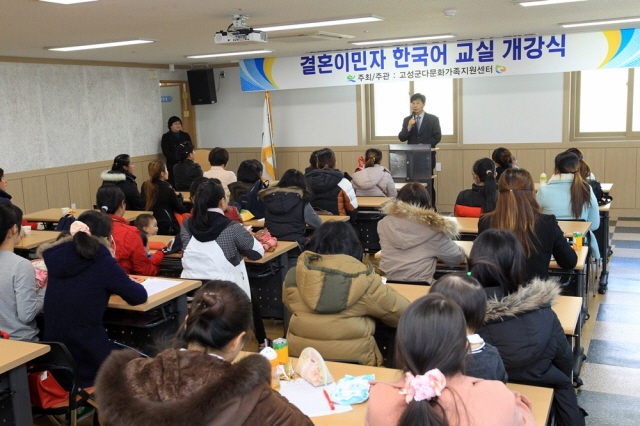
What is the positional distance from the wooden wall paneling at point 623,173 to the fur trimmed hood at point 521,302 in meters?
7.11

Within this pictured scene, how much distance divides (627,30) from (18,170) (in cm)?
804

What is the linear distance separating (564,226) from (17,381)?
3888 millimetres

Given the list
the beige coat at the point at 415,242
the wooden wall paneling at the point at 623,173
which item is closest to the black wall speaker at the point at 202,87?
the wooden wall paneling at the point at 623,173

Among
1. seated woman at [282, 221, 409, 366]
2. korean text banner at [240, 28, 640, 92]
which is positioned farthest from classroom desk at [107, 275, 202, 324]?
korean text banner at [240, 28, 640, 92]

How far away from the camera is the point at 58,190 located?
9031 mm

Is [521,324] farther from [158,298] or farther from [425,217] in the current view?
[158,298]

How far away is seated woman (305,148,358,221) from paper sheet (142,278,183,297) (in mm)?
2591

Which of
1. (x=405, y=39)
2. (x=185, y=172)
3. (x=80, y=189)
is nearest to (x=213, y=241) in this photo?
(x=185, y=172)

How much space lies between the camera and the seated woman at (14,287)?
328cm

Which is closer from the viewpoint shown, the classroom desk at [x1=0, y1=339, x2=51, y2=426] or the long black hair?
the long black hair

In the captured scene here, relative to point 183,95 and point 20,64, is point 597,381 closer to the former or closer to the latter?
point 20,64

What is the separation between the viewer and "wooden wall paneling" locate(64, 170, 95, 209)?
9.24m

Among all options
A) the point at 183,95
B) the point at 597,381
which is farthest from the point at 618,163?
the point at 183,95

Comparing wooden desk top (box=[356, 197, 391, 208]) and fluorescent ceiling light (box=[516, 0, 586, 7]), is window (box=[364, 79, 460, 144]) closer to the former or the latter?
wooden desk top (box=[356, 197, 391, 208])
